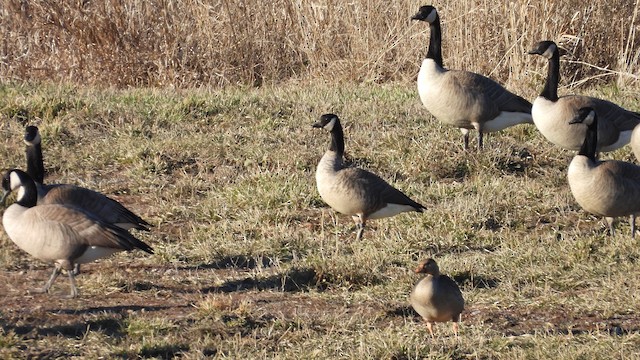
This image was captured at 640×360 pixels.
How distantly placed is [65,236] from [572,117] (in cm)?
486

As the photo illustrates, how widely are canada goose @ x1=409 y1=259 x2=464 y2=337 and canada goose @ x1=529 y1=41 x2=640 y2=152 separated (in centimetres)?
385

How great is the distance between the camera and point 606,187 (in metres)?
7.67

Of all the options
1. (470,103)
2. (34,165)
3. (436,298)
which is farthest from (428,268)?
(470,103)

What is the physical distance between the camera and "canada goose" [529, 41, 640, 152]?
9.30m

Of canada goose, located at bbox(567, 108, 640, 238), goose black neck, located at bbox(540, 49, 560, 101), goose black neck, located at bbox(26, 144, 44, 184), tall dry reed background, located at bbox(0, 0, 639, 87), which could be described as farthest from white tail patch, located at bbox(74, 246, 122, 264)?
tall dry reed background, located at bbox(0, 0, 639, 87)

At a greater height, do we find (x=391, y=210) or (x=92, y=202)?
(x=92, y=202)

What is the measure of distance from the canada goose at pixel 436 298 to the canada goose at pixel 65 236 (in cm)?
179

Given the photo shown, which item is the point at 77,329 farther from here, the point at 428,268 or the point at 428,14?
the point at 428,14

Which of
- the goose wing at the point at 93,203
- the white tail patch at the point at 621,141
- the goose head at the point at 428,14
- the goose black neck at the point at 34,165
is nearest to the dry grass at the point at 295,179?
the goose wing at the point at 93,203

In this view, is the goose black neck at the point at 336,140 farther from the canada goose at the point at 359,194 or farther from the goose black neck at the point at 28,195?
the goose black neck at the point at 28,195

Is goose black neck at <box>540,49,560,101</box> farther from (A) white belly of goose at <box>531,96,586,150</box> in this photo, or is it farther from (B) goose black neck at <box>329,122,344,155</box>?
(B) goose black neck at <box>329,122,344,155</box>

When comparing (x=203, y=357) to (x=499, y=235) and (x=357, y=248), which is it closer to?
(x=357, y=248)

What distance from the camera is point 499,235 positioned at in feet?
25.6

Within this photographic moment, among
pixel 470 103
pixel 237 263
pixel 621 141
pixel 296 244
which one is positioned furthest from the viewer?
pixel 470 103
